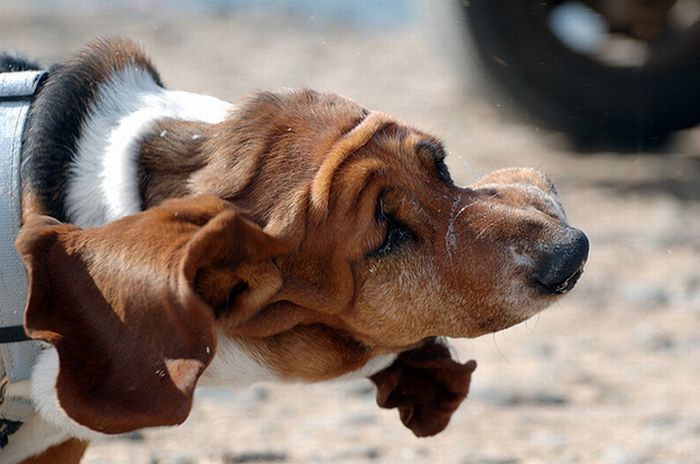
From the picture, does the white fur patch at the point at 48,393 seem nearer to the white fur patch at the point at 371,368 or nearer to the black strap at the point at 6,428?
the black strap at the point at 6,428

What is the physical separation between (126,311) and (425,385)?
1064 millimetres

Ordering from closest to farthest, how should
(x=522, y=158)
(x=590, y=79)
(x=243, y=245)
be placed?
(x=243, y=245) → (x=590, y=79) → (x=522, y=158)

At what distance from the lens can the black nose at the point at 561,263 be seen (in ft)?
10.1

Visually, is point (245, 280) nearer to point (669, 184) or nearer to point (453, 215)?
point (453, 215)

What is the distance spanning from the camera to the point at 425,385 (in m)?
3.60

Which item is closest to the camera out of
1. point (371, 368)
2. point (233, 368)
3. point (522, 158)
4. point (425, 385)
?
point (233, 368)

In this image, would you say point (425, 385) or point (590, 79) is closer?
point (425, 385)

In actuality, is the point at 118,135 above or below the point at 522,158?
above

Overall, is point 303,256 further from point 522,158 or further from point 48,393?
point 522,158

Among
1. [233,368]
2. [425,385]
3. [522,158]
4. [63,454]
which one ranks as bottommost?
[522,158]

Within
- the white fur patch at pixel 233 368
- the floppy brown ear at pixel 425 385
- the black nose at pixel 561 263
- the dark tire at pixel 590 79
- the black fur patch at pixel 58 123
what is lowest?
the dark tire at pixel 590 79

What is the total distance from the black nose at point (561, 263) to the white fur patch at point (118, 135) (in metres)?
0.83

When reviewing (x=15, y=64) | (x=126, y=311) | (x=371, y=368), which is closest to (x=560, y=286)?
(x=371, y=368)

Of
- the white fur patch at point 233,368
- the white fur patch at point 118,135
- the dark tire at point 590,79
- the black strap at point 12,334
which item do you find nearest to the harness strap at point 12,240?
the black strap at point 12,334
